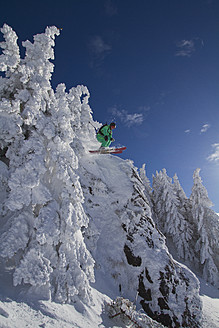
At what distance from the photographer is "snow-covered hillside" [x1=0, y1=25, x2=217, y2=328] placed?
5898 millimetres

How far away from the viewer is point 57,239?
6.79m

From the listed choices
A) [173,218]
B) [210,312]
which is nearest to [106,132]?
[210,312]

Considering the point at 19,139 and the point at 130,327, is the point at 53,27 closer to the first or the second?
the point at 19,139

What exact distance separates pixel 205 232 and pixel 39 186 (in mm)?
25287

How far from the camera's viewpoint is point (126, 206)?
576 inches

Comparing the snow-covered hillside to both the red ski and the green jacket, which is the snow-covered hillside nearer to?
the red ski

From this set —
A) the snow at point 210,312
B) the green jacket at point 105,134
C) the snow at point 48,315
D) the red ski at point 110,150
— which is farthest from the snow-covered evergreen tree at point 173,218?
the snow at point 48,315

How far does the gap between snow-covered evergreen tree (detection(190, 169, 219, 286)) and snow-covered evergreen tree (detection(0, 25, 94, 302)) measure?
21.9 m

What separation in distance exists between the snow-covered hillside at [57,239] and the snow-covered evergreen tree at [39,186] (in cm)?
4

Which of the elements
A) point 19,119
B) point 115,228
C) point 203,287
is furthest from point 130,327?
point 203,287

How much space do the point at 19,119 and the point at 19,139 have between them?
889mm

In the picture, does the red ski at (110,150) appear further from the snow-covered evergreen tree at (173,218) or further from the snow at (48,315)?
the snow-covered evergreen tree at (173,218)

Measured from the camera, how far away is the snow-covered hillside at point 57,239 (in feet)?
19.4

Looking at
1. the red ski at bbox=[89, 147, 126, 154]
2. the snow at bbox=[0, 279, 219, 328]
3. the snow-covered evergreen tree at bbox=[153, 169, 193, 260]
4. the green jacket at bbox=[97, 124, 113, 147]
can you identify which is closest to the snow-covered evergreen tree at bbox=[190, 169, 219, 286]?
the snow-covered evergreen tree at bbox=[153, 169, 193, 260]
